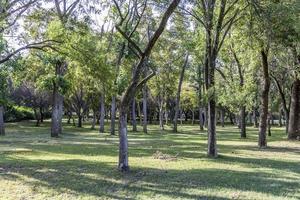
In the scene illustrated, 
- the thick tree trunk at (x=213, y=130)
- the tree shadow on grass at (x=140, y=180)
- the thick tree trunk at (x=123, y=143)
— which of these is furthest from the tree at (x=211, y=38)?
the thick tree trunk at (x=123, y=143)

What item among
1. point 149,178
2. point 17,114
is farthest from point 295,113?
Answer: point 17,114

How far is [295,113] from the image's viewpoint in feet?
107

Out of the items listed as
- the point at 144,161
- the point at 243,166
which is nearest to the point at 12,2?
the point at 144,161

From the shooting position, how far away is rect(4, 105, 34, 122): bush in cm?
6084

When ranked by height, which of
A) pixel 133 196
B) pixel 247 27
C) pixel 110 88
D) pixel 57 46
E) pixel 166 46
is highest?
pixel 166 46

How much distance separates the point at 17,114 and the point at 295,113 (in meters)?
43.1

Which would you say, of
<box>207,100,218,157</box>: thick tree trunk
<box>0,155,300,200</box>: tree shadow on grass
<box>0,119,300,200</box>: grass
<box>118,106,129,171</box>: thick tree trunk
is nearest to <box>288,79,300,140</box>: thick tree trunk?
<box>0,119,300,200</box>: grass

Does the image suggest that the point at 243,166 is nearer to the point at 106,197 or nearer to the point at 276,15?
the point at 276,15

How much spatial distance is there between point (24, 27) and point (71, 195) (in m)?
17.2

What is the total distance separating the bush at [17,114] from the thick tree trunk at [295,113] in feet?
127

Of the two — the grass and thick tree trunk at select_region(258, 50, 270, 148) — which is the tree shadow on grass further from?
thick tree trunk at select_region(258, 50, 270, 148)

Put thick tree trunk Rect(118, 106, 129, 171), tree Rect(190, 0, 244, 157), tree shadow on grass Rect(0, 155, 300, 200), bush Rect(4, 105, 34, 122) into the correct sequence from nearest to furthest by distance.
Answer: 1. tree shadow on grass Rect(0, 155, 300, 200)
2. thick tree trunk Rect(118, 106, 129, 171)
3. tree Rect(190, 0, 244, 157)
4. bush Rect(4, 105, 34, 122)

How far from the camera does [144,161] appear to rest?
17531mm

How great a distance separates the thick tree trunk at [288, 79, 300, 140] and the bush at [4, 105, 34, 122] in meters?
38.7
